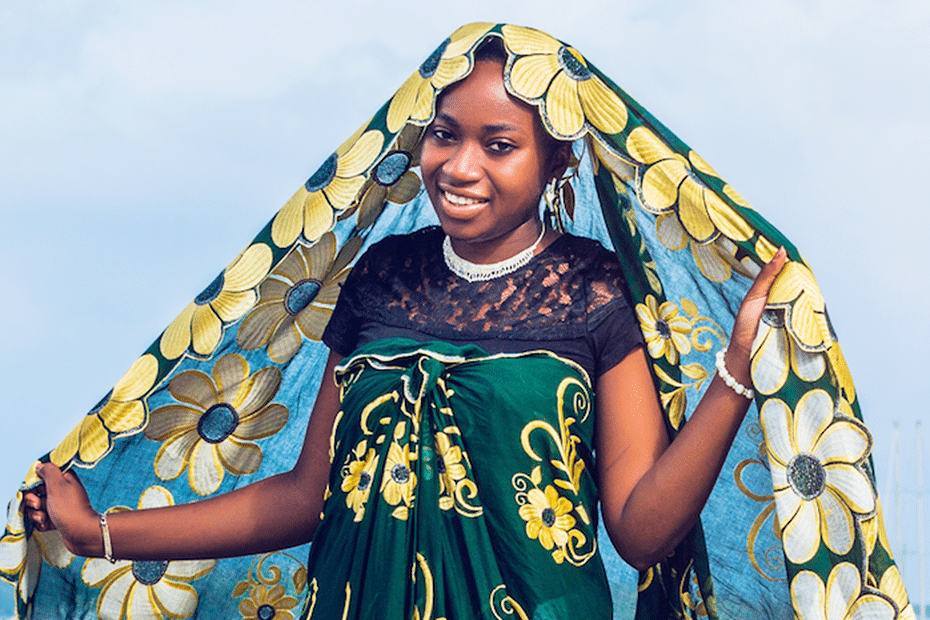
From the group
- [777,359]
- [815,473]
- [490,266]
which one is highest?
[490,266]

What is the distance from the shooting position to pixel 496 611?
232 centimetres

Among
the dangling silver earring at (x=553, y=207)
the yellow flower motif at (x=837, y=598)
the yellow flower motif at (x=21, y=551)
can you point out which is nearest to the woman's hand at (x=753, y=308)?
the yellow flower motif at (x=837, y=598)

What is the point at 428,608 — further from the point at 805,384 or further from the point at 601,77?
the point at 601,77

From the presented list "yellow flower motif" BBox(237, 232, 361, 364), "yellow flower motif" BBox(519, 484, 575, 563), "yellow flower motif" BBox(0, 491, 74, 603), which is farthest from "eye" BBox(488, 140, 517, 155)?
"yellow flower motif" BBox(0, 491, 74, 603)

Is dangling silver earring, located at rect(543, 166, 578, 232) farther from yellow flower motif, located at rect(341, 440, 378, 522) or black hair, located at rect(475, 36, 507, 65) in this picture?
yellow flower motif, located at rect(341, 440, 378, 522)

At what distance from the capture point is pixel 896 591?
2205 millimetres

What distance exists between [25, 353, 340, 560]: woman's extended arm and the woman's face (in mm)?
504

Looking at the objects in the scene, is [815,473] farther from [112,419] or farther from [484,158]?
[112,419]

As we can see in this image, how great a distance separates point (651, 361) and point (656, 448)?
19 centimetres

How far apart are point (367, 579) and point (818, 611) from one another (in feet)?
2.76

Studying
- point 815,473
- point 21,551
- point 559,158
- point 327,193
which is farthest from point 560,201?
point 21,551

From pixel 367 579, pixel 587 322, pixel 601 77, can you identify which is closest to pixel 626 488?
pixel 587 322

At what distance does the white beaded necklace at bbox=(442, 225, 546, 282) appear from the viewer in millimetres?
2637

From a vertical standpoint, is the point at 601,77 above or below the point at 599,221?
above
